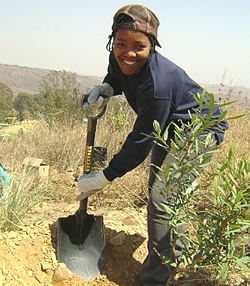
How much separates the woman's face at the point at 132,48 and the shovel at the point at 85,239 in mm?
506

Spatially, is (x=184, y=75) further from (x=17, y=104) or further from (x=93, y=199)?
(x=17, y=104)

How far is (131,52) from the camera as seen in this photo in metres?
1.95

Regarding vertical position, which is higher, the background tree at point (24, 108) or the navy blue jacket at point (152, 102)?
the navy blue jacket at point (152, 102)

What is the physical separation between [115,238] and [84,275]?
329 millimetres

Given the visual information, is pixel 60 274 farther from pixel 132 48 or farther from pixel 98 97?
pixel 132 48

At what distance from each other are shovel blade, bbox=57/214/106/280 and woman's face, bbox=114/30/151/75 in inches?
44.7

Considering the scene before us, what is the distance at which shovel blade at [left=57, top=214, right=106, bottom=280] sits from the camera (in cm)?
244

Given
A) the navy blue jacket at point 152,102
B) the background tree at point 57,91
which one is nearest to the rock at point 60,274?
the navy blue jacket at point 152,102

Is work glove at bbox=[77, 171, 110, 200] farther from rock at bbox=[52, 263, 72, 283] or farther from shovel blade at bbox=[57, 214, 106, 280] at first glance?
rock at bbox=[52, 263, 72, 283]

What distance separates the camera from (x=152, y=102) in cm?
191

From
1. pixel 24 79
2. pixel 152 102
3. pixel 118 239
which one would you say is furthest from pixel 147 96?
pixel 24 79

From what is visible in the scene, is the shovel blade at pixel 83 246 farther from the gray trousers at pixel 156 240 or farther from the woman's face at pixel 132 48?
the woman's face at pixel 132 48

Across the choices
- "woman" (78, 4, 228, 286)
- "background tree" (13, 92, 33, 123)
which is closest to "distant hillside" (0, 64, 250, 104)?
"background tree" (13, 92, 33, 123)

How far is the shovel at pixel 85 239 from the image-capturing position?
2.42 m
